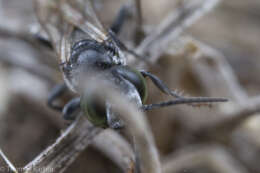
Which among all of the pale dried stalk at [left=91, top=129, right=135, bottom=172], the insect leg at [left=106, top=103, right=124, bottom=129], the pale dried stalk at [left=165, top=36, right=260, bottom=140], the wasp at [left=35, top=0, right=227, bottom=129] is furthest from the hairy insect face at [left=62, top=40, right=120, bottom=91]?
the pale dried stalk at [left=165, top=36, right=260, bottom=140]

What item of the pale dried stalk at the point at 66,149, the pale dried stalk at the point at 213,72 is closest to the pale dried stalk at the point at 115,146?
the pale dried stalk at the point at 66,149

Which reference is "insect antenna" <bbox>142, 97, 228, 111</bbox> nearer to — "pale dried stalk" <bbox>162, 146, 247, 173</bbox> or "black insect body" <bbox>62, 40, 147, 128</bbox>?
"black insect body" <bbox>62, 40, 147, 128</bbox>

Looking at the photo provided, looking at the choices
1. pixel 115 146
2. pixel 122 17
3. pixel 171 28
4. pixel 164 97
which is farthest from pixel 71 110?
pixel 122 17

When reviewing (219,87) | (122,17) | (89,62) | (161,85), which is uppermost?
(122,17)

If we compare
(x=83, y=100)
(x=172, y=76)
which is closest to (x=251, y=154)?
(x=172, y=76)

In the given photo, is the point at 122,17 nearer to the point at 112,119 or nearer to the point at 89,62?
the point at 89,62

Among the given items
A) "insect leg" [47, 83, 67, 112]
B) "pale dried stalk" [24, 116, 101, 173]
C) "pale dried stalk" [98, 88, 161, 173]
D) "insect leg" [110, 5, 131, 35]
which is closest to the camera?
"pale dried stalk" [98, 88, 161, 173]

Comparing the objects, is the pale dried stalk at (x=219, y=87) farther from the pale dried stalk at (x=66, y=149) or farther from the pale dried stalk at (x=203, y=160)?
the pale dried stalk at (x=66, y=149)

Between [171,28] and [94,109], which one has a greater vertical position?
[171,28]
